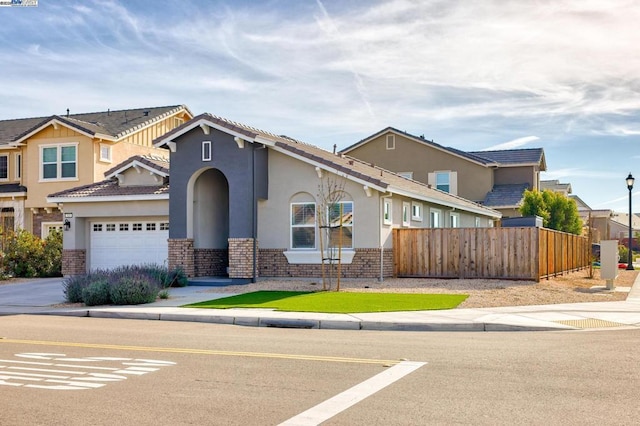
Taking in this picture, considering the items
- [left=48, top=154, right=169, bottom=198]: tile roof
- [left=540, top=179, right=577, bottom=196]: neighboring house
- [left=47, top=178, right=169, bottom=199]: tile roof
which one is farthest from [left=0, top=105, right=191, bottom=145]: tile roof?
[left=540, top=179, right=577, bottom=196]: neighboring house

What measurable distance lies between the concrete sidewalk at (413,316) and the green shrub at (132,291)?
0.40 meters

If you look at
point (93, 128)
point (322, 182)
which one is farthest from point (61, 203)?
point (322, 182)

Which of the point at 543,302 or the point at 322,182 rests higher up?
the point at 322,182

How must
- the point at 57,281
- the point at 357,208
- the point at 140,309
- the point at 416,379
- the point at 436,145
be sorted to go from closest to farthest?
1. the point at 416,379
2. the point at 140,309
3. the point at 357,208
4. the point at 57,281
5. the point at 436,145

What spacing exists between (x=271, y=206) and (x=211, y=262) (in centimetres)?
350

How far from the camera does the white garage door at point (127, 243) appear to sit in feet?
90.9

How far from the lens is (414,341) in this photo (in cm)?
1252

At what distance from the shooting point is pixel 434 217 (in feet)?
100

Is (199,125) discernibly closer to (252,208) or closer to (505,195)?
(252,208)

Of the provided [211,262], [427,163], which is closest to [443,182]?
[427,163]

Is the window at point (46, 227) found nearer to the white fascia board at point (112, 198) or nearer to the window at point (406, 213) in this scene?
the white fascia board at point (112, 198)

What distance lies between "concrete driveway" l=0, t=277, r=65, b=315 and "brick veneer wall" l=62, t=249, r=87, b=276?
54 centimetres

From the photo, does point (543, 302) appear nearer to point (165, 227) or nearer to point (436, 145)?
point (165, 227)

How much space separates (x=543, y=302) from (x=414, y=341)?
24.2 ft
